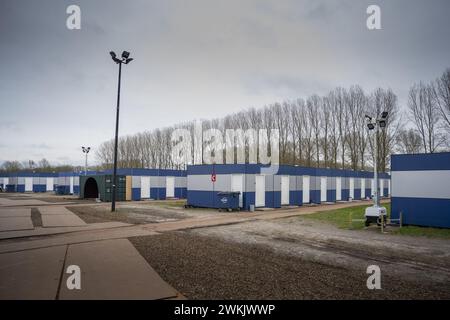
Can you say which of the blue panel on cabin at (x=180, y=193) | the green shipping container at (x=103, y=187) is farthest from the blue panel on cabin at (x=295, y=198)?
the green shipping container at (x=103, y=187)

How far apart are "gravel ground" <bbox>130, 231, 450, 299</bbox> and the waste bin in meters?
13.1

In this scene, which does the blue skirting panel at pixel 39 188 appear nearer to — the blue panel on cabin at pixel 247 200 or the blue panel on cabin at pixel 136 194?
the blue panel on cabin at pixel 136 194

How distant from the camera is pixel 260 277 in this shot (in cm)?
659

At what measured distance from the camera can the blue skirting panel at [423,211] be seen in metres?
14.0

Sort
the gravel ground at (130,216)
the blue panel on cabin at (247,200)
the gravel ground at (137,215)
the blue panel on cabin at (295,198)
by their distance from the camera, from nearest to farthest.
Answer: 1. the gravel ground at (130,216)
2. the gravel ground at (137,215)
3. the blue panel on cabin at (247,200)
4. the blue panel on cabin at (295,198)

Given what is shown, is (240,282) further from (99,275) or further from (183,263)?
(99,275)

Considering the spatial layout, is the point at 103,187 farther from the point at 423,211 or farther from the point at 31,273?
the point at 423,211

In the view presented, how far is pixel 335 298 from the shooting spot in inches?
212

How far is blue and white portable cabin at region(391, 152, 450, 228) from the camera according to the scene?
46.4 feet

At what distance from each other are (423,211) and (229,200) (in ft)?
41.3

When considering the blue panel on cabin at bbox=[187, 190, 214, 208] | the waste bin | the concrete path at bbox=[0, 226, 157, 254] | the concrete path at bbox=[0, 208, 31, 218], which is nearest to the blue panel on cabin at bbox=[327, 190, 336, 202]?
the waste bin

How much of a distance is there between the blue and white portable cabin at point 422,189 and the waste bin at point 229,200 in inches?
428

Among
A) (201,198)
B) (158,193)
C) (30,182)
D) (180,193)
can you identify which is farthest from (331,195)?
(30,182)
